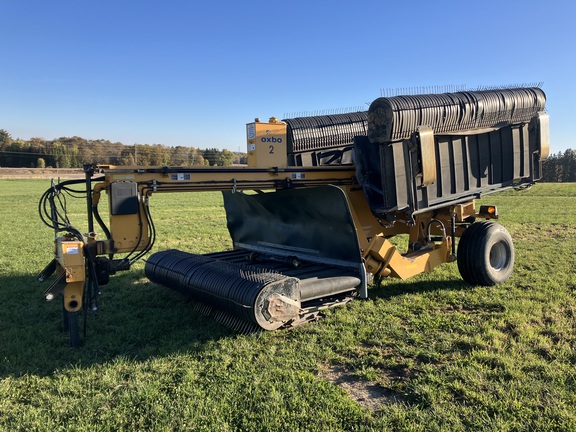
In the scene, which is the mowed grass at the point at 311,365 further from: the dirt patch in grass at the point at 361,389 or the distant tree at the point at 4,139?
the distant tree at the point at 4,139

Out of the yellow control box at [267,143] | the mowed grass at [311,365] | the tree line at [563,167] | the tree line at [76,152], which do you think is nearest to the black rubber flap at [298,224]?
the yellow control box at [267,143]

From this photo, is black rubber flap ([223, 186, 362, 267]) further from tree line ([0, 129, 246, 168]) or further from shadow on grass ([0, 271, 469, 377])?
tree line ([0, 129, 246, 168])

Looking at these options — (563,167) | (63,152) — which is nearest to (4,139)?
(63,152)

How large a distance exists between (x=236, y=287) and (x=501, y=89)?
486 centimetres

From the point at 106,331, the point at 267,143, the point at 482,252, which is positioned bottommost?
the point at 106,331

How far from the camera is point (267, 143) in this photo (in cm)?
668

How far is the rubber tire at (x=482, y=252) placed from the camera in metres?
6.24

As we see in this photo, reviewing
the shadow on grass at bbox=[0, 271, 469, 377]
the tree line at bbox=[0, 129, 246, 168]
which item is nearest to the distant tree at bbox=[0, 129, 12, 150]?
the tree line at bbox=[0, 129, 246, 168]

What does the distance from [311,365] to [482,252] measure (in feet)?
11.5

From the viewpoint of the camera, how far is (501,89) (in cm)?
643

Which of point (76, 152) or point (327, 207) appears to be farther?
point (76, 152)

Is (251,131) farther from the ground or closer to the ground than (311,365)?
farther from the ground

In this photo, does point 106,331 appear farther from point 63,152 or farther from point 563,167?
point 63,152

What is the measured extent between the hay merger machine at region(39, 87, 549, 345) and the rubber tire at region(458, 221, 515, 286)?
2 centimetres
